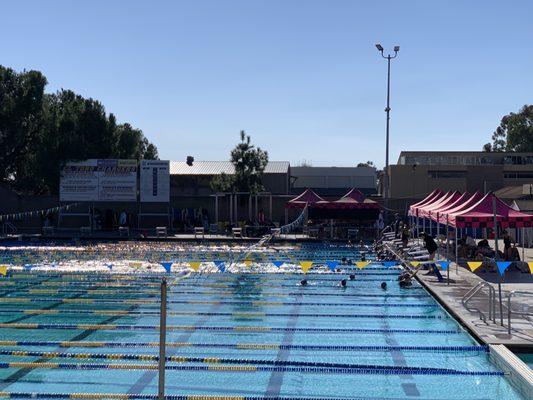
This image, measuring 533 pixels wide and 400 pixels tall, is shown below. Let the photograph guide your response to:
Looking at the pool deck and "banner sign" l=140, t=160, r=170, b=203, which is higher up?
"banner sign" l=140, t=160, r=170, b=203

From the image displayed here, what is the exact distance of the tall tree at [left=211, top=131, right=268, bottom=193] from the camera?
1473 inches

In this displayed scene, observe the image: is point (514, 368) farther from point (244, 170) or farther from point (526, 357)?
point (244, 170)

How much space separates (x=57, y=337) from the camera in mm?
11344

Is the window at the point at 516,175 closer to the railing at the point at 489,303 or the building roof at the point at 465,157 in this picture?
the building roof at the point at 465,157

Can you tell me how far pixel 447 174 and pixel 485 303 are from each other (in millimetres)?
40386

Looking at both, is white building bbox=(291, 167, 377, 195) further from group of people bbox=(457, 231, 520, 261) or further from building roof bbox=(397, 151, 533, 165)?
group of people bbox=(457, 231, 520, 261)

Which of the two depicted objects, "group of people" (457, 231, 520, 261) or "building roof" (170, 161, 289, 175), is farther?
"building roof" (170, 161, 289, 175)

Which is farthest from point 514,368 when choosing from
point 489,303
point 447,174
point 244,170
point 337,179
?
point 447,174

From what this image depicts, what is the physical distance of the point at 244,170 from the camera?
37.6 metres

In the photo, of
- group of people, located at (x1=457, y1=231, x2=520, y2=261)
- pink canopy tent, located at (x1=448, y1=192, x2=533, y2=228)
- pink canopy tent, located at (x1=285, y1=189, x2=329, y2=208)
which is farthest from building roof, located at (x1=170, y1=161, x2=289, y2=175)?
pink canopy tent, located at (x1=448, y1=192, x2=533, y2=228)

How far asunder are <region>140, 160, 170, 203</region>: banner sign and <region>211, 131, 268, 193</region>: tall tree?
3471 mm

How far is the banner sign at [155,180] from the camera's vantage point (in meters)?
36.3

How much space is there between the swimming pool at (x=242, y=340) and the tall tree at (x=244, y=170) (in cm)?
1873

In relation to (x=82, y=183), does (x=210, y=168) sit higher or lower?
higher
